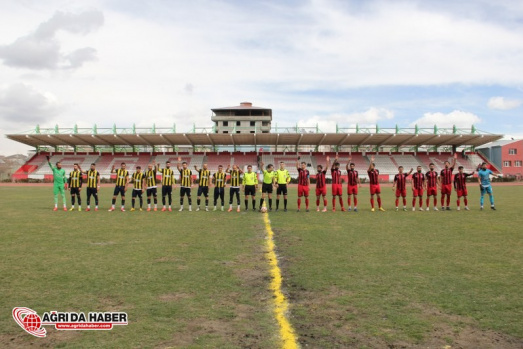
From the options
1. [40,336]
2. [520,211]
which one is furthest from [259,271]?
[520,211]

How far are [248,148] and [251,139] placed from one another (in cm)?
350

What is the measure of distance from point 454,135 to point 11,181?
5264 cm

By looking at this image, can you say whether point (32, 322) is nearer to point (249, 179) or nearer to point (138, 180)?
point (249, 179)

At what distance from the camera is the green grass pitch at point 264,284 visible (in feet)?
12.7

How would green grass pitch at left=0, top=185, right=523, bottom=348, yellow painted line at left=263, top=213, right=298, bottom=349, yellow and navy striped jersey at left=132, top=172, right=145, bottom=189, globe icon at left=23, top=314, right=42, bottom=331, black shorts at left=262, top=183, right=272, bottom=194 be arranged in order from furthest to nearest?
yellow and navy striped jersey at left=132, top=172, right=145, bottom=189, black shorts at left=262, top=183, right=272, bottom=194, globe icon at left=23, top=314, right=42, bottom=331, green grass pitch at left=0, top=185, right=523, bottom=348, yellow painted line at left=263, top=213, right=298, bottom=349

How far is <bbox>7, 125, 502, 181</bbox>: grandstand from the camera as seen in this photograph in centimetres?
4869

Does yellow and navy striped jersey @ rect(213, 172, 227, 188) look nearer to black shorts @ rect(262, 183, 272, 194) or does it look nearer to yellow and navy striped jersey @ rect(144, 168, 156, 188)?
black shorts @ rect(262, 183, 272, 194)

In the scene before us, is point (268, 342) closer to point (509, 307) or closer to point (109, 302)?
point (109, 302)

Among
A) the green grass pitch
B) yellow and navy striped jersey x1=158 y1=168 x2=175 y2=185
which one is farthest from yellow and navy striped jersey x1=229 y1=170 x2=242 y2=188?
the green grass pitch

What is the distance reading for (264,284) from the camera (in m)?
5.57

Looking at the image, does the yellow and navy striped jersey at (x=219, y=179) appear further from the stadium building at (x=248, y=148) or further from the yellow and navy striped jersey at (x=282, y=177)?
the stadium building at (x=248, y=148)

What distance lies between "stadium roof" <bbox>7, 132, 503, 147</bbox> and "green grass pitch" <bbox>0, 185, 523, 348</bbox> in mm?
38852

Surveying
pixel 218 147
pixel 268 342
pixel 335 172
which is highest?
pixel 218 147

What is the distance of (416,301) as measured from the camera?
4809mm
